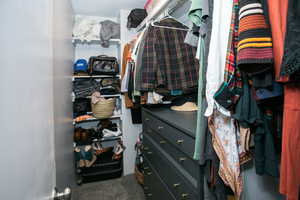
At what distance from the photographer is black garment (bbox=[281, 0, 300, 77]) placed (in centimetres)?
38

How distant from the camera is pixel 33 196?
0.39 meters

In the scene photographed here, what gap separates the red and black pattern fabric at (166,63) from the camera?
1.31 m

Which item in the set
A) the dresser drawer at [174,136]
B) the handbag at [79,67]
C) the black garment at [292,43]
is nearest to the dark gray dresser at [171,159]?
the dresser drawer at [174,136]

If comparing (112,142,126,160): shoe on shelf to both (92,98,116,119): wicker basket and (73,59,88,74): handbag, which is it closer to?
(92,98,116,119): wicker basket

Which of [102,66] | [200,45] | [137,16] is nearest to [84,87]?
[102,66]

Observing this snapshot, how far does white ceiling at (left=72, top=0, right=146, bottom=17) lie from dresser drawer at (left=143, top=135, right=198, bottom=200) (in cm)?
167

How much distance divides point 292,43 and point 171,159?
933 mm

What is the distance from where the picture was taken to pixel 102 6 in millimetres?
2047

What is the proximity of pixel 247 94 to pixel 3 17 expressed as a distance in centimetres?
66

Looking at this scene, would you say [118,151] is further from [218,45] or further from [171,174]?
[218,45]

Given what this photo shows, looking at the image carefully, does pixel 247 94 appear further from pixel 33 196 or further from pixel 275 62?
pixel 33 196

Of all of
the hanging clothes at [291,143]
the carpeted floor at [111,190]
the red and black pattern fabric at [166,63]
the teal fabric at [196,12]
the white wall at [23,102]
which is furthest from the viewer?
the carpeted floor at [111,190]

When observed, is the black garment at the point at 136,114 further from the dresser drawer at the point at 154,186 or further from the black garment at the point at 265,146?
the black garment at the point at 265,146

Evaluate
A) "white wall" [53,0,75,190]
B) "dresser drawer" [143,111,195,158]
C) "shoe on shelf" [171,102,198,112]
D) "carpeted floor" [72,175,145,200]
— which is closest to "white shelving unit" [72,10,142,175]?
"carpeted floor" [72,175,145,200]
